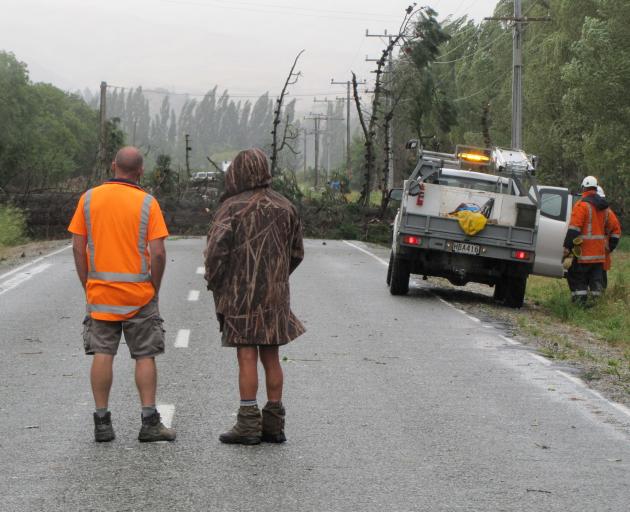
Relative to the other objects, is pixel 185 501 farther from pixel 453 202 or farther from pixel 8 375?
pixel 453 202

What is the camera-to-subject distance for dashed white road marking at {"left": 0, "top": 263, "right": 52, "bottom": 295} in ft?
61.4

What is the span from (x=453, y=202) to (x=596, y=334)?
3.70 meters

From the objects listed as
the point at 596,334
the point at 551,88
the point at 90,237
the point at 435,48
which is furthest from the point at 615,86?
the point at 90,237

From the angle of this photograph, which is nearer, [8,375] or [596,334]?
[8,375]

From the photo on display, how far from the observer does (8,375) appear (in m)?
9.87

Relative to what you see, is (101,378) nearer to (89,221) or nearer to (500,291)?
(89,221)

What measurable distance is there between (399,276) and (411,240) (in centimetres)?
85

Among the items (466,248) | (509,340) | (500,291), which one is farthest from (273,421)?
(500,291)

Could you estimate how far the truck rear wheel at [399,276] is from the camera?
1761 centimetres

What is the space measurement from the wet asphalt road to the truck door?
4328mm

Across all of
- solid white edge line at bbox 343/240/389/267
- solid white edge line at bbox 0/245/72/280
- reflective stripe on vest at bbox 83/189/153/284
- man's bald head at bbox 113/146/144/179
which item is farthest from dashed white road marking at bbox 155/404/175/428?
solid white edge line at bbox 343/240/389/267

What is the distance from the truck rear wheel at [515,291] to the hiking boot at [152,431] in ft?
36.6

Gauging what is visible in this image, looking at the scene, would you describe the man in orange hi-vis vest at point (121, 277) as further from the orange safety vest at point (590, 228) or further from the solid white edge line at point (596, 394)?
the orange safety vest at point (590, 228)

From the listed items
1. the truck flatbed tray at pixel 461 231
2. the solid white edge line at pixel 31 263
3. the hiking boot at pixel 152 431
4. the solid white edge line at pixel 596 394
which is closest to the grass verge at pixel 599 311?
the truck flatbed tray at pixel 461 231
